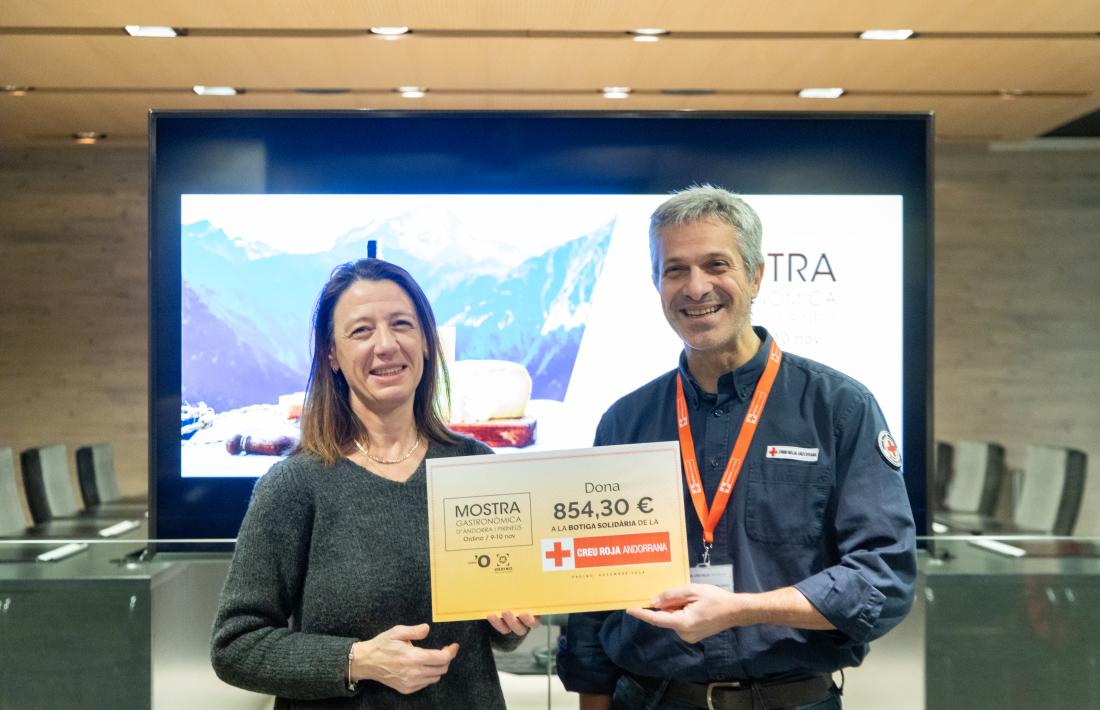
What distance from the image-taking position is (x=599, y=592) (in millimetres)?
1598

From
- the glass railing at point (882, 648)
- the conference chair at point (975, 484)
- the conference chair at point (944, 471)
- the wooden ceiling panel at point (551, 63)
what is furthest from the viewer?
the conference chair at point (944, 471)

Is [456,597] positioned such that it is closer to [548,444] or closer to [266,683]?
[266,683]

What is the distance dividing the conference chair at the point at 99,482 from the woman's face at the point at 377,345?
572 centimetres

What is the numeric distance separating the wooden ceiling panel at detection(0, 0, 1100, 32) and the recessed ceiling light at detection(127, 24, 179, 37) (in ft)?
0.22

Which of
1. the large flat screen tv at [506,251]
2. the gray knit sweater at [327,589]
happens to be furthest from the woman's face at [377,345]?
the large flat screen tv at [506,251]

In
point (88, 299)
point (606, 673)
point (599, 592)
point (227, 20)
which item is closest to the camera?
point (599, 592)

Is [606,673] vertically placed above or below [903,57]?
below

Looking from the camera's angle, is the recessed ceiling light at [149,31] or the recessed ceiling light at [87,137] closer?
the recessed ceiling light at [149,31]

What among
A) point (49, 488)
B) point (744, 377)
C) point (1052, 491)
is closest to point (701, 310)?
point (744, 377)

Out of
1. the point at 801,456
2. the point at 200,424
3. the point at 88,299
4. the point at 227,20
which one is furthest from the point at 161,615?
the point at 88,299

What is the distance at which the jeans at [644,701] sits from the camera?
1.64 meters

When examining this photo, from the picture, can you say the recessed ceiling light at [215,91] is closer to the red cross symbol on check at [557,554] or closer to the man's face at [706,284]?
the man's face at [706,284]

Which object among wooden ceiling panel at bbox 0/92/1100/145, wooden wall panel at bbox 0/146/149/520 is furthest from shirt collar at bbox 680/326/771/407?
wooden wall panel at bbox 0/146/149/520

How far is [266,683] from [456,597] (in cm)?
32
